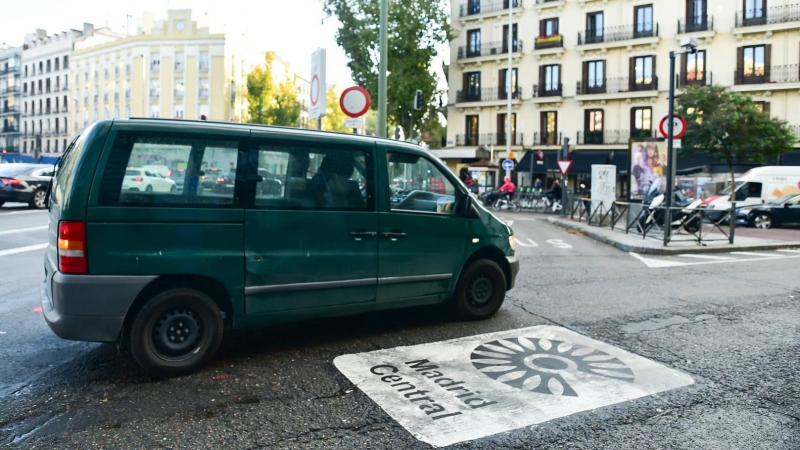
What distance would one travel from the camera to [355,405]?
3938 millimetres

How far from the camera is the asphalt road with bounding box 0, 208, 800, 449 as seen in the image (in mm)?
3486

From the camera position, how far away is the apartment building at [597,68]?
37.6 m

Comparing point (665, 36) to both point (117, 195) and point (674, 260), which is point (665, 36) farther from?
point (117, 195)

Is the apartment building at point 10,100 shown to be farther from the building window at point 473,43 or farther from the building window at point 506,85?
the building window at point 506,85

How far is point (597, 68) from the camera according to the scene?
42969mm

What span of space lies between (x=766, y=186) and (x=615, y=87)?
18739mm

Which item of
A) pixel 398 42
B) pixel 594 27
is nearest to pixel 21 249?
pixel 398 42

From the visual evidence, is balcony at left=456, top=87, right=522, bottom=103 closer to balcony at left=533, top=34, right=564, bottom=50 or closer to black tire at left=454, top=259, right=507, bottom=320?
balcony at left=533, top=34, right=564, bottom=50

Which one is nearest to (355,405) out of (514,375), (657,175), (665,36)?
(514,375)

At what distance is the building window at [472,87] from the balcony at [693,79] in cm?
1397

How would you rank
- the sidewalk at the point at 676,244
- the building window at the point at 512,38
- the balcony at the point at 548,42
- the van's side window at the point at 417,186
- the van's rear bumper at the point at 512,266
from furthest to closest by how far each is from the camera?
the building window at the point at 512,38
the balcony at the point at 548,42
the sidewalk at the point at 676,244
the van's rear bumper at the point at 512,266
the van's side window at the point at 417,186

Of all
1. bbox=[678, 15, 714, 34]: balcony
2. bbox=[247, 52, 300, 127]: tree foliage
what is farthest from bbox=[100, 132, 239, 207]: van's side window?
bbox=[247, 52, 300, 127]: tree foliage

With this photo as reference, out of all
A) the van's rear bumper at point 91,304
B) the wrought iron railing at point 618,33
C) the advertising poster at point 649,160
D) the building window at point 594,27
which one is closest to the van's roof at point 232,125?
the van's rear bumper at point 91,304

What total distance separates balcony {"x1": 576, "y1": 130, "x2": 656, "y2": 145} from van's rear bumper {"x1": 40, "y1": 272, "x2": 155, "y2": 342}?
40.8 meters
